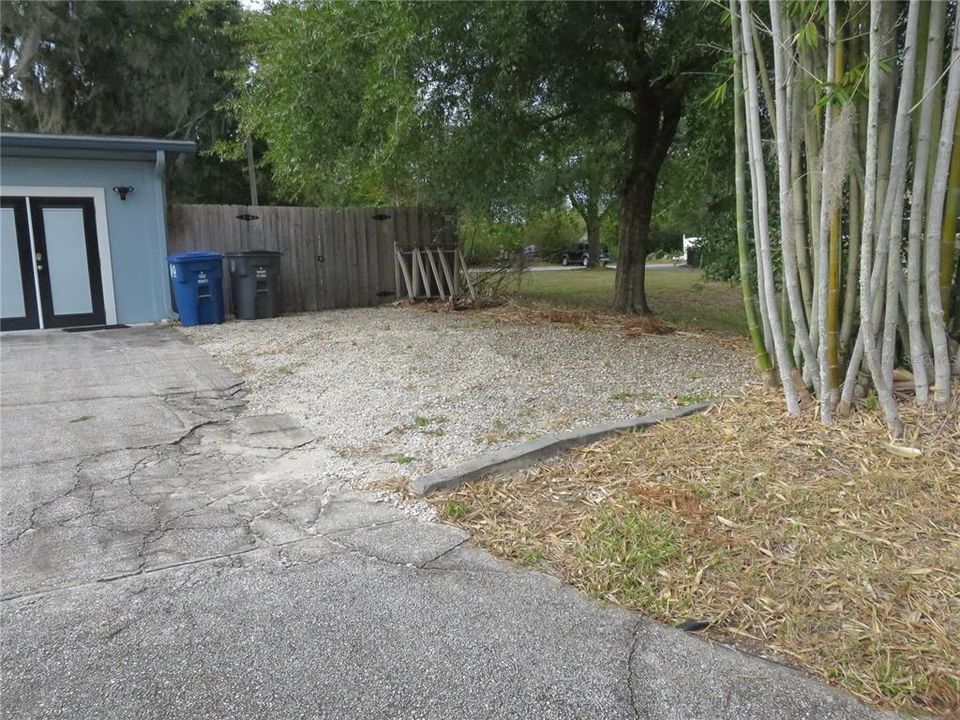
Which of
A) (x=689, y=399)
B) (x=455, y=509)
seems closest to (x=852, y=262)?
(x=689, y=399)

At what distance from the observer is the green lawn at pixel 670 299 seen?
12.7 metres

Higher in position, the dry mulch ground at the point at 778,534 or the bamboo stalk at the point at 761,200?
the bamboo stalk at the point at 761,200

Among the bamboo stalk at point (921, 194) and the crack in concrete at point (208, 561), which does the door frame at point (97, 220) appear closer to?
the crack in concrete at point (208, 561)

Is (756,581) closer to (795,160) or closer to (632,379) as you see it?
(795,160)

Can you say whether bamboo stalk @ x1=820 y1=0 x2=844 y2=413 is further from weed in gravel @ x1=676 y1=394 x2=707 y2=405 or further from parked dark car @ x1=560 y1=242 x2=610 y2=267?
parked dark car @ x1=560 y1=242 x2=610 y2=267

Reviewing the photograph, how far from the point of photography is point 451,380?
6883 mm

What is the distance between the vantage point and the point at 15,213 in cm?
1060

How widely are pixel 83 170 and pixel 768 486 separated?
441 inches

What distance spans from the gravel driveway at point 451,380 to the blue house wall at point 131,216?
5.85 ft

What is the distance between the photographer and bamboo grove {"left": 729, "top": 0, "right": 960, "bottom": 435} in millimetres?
3930

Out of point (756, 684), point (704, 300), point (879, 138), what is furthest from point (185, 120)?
point (756, 684)

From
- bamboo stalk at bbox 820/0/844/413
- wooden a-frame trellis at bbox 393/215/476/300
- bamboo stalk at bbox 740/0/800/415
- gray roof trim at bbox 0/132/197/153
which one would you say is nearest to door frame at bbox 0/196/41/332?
gray roof trim at bbox 0/132/197/153

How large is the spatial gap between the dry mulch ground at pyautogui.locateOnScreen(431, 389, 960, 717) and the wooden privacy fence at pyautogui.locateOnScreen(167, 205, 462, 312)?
9536 mm

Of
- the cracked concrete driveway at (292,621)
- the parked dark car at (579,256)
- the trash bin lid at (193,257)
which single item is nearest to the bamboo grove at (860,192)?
the cracked concrete driveway at (292,621)
